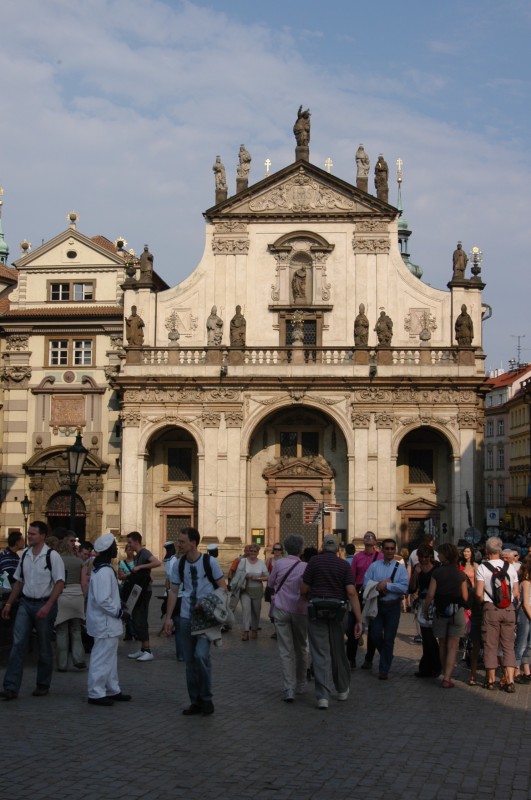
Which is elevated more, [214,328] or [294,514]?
[214,328]

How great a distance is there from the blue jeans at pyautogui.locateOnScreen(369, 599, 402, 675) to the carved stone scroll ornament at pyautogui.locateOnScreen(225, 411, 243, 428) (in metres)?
25.6

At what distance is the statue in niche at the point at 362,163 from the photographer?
4303cm

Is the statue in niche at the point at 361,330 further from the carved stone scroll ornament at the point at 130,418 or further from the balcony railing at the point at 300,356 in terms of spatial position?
the carved stone scroll ornament at the point at 130,418

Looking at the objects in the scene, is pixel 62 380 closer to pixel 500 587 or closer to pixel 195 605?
pixel 500 587

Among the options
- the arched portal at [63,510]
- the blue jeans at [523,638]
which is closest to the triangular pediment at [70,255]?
the arched portal at [63,510]

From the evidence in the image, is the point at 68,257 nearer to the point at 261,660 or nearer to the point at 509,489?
the point at 261,660

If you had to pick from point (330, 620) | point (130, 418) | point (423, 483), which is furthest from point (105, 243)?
point (330, 620)

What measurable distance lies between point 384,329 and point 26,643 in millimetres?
29463

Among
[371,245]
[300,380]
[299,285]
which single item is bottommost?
[300,380]

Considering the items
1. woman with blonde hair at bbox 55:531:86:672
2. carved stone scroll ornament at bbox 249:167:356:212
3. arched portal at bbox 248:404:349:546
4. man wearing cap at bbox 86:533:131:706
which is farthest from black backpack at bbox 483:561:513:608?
carved stone scroll ornament at bbox 249:167:356:212

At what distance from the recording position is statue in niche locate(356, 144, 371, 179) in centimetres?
4303

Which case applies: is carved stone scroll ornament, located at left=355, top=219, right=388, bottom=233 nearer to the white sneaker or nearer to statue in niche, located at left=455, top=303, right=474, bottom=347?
statue in niche, located at left=455, top=303, right=474, bottom=347

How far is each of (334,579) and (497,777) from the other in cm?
393

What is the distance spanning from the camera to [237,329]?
40.9 m
